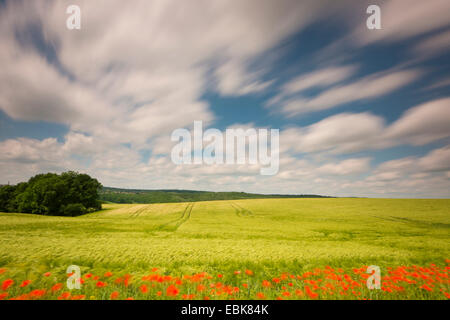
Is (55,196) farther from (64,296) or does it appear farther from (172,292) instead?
(172,292)

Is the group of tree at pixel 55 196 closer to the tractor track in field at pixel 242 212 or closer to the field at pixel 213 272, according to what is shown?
the tractor track in field at pixel 242 212

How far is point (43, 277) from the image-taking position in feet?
19.4

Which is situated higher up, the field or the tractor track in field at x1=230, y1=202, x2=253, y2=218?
the field

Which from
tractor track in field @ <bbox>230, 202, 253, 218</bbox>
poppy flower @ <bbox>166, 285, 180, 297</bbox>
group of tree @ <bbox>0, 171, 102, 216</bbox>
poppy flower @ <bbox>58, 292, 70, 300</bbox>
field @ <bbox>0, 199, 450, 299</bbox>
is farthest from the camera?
group of tree @ <bbox>0, 171, 102, 216</bbox>

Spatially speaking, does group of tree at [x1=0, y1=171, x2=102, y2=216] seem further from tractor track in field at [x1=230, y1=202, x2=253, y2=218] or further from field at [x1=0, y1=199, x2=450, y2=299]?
field at [x1=0, y1=199, x2=450, y2=299]

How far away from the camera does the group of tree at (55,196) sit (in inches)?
1854

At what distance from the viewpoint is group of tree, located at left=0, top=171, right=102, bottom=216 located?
47.1 meters

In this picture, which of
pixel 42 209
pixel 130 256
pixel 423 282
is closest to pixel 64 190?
pixel 42 209

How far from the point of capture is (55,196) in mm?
48844

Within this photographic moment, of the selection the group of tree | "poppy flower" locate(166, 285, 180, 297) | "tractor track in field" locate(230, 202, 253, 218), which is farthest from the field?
the group of tree

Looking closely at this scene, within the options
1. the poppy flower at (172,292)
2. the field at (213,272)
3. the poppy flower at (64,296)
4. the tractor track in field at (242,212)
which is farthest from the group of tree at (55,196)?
the poppy flower at (172,292)

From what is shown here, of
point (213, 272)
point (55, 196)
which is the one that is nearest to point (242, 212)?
point (213, 272)
